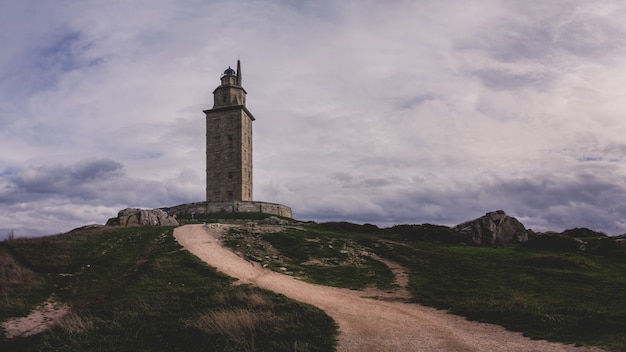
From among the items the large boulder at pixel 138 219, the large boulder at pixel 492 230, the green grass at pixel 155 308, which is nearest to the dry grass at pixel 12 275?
the green grass at pixel 155 308

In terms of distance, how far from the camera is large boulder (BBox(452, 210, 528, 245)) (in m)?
39.1

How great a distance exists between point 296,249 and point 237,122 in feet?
133

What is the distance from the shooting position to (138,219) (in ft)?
141

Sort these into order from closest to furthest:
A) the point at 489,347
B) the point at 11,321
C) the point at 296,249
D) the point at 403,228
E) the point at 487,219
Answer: the point at 489,347
the point at 11,321
the point at 296,249
the point at 487,219
the point at 403,228

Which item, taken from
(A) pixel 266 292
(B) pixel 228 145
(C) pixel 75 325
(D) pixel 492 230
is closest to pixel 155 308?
(C) pixel 75 325

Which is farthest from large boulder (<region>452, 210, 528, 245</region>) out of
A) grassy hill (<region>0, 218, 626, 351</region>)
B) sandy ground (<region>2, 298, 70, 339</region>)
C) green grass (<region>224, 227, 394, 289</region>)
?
sandy ground (<region>2, 298, 70, 339</region>)

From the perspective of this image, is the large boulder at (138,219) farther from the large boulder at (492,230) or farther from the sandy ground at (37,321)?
the large boulder at (492,230)

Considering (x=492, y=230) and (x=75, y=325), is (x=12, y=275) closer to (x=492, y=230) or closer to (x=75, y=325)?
(x=75, y=325)

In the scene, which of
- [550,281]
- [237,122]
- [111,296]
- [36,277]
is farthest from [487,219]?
[237,122]

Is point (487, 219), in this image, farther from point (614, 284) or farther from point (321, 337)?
point (321, 337)

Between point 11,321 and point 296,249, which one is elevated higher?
point 296,249

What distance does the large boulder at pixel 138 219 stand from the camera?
42334mm

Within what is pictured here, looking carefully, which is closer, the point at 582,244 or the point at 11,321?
the point at 11,321

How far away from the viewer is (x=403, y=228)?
4497 centimetres
